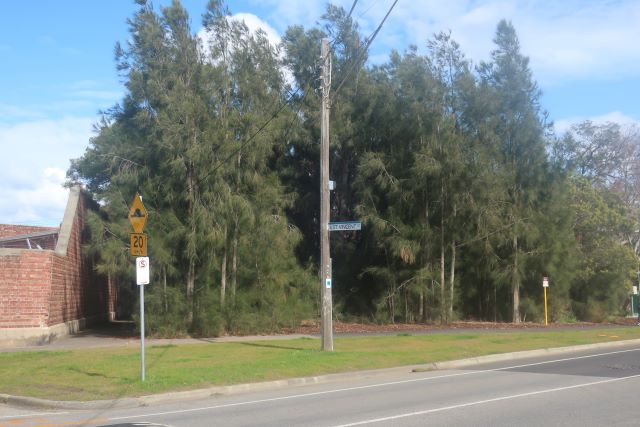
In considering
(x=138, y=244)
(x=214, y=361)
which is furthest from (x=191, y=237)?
(x=138, y=244)

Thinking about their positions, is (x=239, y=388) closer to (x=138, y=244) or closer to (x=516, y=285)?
(x=138, y=244)

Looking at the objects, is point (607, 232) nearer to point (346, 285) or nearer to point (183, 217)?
point (346, 285)

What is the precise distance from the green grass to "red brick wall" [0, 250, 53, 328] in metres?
3.36

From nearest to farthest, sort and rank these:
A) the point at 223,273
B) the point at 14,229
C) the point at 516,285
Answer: the point at 223,273 → the point at 516,285 → the point at 14,229

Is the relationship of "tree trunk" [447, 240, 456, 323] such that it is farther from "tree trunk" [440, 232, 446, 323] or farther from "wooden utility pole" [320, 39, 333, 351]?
"wooden utility pole" [320, 39, 333, 351]

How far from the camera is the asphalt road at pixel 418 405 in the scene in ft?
32.6

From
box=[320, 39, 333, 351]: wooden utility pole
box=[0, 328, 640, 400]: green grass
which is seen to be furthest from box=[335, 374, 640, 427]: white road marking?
box=[320, 39, 333, 351]: wooden utility pole

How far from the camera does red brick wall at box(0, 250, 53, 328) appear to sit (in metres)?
22.3

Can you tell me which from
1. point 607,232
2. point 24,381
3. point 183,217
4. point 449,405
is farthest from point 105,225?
point 607,232

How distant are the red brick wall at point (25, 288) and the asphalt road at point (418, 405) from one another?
11.3m

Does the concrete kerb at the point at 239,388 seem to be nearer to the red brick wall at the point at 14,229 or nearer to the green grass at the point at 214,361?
the green grass at the point at 214,361

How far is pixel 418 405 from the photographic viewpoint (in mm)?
11336

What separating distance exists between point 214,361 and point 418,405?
7638 mm

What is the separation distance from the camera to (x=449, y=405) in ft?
36.9
